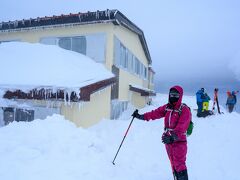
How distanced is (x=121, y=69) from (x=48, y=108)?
6.19m

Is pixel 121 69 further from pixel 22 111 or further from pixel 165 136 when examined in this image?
pixel 165 136

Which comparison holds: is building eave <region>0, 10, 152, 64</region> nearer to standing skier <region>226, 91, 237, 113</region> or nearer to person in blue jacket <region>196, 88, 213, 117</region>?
person in blue jacket <region>196, 88, 213, 117</region>

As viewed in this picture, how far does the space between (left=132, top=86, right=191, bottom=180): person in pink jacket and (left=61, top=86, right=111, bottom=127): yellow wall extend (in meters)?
3.73

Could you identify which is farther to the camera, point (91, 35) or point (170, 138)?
point (91, 35)

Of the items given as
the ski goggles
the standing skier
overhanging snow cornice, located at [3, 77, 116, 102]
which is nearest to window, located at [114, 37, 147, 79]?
overhanging snow cornice, located at [3, 77, 116, 102]

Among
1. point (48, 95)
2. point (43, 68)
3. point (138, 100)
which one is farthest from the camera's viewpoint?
point (138, 100)

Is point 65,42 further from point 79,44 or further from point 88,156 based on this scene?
point 88,156

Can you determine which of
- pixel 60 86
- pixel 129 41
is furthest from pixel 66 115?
pixel 129 41

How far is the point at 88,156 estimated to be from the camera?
5.71 m

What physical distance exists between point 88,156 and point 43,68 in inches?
171

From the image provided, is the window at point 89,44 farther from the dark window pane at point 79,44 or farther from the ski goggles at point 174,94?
the ski goggles at point 174,94

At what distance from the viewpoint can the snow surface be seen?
471 cm

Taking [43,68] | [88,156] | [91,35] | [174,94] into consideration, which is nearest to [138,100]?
[91,35]

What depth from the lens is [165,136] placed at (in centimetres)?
476
